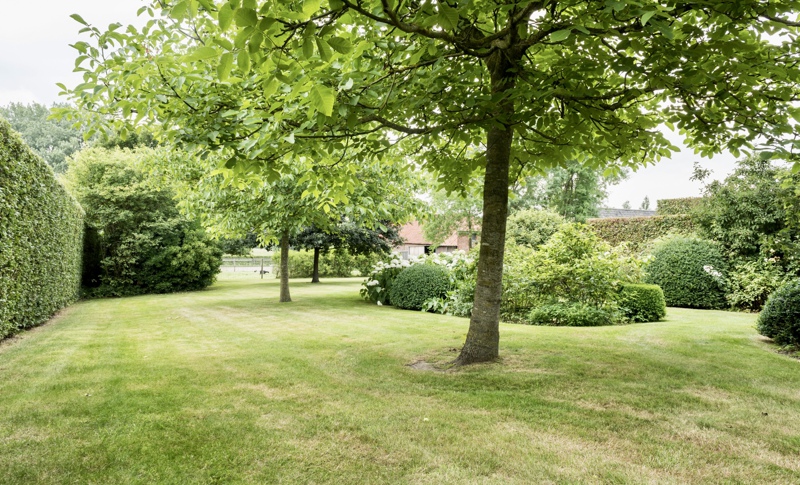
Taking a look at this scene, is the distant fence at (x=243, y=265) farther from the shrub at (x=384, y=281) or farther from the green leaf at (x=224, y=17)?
the green leaf at (x=224, y=17)

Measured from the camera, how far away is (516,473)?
8.63ft

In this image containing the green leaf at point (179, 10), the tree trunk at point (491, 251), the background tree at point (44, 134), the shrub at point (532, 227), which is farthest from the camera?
the background tree at point (44, 134)

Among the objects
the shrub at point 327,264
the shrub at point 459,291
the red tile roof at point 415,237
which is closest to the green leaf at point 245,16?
the shrub at point 459,291

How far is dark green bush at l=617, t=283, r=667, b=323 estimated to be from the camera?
9516 millimetres

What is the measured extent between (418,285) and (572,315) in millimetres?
4586

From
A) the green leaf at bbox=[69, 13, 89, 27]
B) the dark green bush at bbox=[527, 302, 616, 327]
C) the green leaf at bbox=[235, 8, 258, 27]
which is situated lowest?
the dark green bush at bbox=[527, 302, 616, 327]

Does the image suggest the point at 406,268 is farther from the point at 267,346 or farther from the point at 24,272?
the point at 24,272

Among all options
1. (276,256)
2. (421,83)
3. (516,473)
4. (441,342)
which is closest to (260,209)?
(441,342)

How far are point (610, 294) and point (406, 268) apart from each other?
5.87 meters

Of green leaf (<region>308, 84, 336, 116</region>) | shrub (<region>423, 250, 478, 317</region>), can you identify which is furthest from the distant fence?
green leaf (<region>308, 84, 336, 116</region>)

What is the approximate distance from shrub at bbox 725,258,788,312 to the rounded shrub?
25.4ft

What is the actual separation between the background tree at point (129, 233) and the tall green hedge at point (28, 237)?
23.9 ft

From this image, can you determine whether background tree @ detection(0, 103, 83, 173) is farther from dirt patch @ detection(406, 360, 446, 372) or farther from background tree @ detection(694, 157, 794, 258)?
background tree @ detection(694, 157, 794, 258)

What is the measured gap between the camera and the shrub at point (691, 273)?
1211cm
